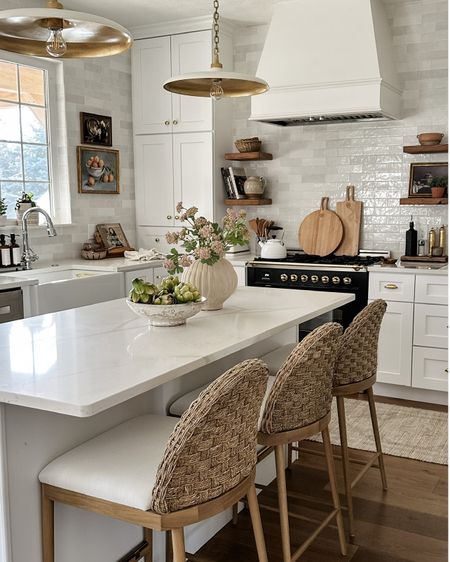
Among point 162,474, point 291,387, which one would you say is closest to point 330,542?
point 291,387

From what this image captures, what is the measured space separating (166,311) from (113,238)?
3203 mm

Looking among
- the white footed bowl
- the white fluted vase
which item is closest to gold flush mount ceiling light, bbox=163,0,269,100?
the white fluted vase

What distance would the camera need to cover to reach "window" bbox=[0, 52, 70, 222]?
487cm

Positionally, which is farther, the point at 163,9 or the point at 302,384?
the point at 163,9

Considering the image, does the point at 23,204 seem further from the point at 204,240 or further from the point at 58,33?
the point at 58,33

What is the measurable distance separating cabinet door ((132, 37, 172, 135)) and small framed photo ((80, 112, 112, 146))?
326 mm

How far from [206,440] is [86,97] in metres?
4.30

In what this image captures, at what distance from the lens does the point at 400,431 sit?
4.16 m

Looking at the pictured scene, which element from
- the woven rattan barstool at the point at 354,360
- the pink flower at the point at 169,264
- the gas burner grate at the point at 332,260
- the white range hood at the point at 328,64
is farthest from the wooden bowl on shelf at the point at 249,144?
the woven rattan barstool at the point at 354,360

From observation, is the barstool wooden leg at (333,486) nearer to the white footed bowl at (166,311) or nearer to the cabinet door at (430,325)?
the white footed bowl at (166,311)

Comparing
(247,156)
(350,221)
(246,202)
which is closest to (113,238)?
(246,202)

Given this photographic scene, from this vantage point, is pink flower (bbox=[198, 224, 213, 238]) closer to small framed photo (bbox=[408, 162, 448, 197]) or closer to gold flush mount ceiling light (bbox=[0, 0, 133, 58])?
gold flush mount ceiling light (bbox=[0, 0, 133, 58])

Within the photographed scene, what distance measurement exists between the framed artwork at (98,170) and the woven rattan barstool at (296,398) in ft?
11.7

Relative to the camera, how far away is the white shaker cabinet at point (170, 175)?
18.5 feet
